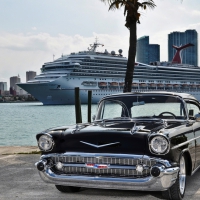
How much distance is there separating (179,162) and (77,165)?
4.12 ft

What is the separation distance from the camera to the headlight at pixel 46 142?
512 cm

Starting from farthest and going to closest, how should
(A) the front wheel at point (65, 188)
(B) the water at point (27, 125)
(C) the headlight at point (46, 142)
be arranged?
(B) the water at point (27, 125), (A) the front wheel at point (65, 188), (C) the headlight at point (46, 142)

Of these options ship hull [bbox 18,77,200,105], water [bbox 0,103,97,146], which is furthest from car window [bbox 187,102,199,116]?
ship hull [bbox 18,77,200,105]

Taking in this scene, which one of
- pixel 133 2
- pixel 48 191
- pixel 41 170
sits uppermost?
pixel 133 2

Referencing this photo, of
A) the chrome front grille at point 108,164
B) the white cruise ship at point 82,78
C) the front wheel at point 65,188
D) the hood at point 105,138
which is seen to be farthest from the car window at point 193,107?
the white cruise ship at point 82,78

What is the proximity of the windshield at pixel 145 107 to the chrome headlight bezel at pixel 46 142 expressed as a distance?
3.80 feet

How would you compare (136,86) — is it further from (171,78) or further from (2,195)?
(2,195)

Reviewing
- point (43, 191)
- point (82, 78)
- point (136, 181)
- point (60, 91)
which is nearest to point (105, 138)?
point (136, 181)

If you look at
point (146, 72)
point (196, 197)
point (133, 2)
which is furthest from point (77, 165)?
point (146, 72)

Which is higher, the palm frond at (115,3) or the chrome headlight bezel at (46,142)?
the palm frond at (115,3)

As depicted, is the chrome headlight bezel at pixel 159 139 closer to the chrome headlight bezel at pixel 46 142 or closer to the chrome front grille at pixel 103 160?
the chrome front grille at pixel 103 160

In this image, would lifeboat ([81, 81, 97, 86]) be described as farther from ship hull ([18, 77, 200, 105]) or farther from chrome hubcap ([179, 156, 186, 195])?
chrome hubcap ([179, 156, 186, 195])

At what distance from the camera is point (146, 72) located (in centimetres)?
9006

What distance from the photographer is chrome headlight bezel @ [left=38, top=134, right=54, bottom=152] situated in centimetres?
512
